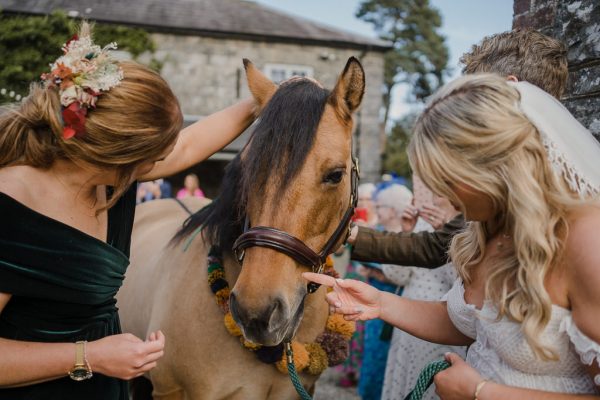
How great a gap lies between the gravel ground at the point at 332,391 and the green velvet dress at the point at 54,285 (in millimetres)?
3895

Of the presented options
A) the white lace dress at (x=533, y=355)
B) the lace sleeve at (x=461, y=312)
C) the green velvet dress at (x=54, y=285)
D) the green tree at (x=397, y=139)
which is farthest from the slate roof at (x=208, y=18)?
the white lace dress at (x=533, y=355)

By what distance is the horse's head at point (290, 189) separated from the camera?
1.81m

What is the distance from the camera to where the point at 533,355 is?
4.47ft

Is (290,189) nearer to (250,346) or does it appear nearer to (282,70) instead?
(250,346)

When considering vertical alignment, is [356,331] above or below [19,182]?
below

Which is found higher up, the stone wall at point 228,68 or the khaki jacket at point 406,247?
the stone wall at point 228,68

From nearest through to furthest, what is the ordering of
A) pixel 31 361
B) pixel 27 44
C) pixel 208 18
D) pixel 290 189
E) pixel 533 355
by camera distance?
pixel 533 355 → pixel 31 361 → pixel 290 189 → pixel 27 44 → pixel 208 18

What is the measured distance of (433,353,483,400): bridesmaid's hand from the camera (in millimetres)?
1445

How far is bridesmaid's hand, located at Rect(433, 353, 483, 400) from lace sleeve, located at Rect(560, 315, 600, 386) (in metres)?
0.29

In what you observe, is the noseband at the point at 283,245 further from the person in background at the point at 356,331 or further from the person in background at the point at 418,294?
the person in background at the point at 356,331

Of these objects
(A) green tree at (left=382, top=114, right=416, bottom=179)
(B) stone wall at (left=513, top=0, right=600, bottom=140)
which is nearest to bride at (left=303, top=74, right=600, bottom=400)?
(B) stone wall at (left=513, top=0, right=600, bottom=140)

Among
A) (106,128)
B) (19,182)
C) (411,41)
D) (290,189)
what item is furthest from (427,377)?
(411,41)

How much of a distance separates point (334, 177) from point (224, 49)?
15.7 m

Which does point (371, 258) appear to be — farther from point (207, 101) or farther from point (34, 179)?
point (207, 101)
